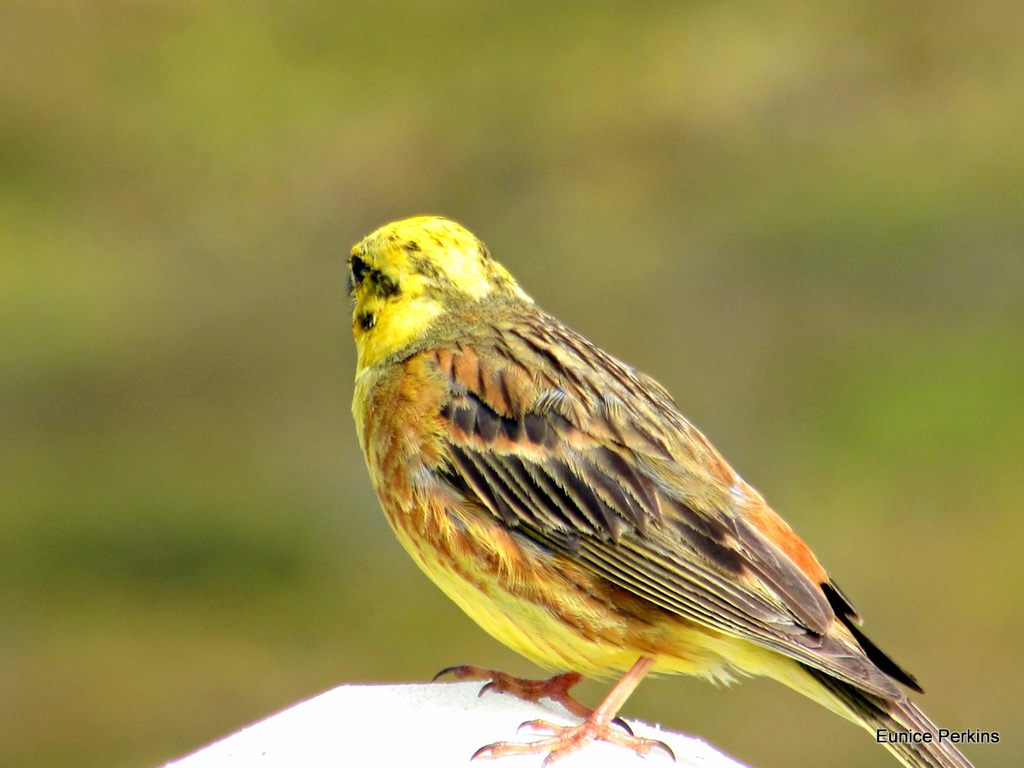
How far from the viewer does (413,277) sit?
20.1ft

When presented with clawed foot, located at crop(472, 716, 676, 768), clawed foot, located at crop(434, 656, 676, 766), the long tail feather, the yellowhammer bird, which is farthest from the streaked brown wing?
clawed foot, located at crop(472, 716, 676, 768)

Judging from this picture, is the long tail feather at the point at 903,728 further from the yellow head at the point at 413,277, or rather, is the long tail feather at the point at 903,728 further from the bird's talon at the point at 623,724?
the yellow head at the point at 413,277

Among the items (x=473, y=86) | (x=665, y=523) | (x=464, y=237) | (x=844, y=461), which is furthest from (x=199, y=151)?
(x=665, y=523)

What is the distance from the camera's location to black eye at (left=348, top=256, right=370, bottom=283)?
6266 mm

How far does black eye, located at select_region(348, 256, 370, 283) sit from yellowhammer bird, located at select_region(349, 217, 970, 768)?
40cm

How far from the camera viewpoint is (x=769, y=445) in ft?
44.5

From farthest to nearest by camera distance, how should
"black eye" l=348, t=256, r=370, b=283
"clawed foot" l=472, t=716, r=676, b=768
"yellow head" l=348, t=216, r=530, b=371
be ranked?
"black eye" l=348, t=256, r=370, b=283, "yellow head" l=348, t=216, r=530, b=371, "clawed foot" l=472, t=716, r=676, b=768

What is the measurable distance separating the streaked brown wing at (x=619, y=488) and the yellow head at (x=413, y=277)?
0.28m

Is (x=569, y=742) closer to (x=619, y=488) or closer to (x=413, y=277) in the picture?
(x=619, y=488)

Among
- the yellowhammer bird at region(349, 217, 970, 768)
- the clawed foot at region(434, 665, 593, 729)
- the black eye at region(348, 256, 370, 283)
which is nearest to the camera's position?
the yellowhammer bird at region(349, 217, 970, 768)

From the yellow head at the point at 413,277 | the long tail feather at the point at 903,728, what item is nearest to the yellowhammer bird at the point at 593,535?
the long tail feather at the point at 903,728

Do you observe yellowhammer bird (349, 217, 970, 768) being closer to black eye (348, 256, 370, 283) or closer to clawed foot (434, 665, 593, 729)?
clawed foot (434, 665, 593, 729)

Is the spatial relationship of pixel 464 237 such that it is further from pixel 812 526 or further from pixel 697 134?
pixel 697 134

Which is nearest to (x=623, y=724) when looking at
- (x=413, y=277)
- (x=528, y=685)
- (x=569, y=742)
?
(x=569, y=742)
